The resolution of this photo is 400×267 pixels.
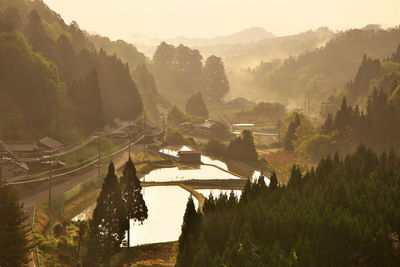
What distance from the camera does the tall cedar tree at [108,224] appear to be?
39562mm

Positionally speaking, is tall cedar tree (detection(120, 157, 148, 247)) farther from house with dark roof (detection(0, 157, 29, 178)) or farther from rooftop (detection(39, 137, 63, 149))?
rooftop (detection(39, 137, 63, 149))

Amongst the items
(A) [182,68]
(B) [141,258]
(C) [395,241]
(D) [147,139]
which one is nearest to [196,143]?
(D) [147,139]

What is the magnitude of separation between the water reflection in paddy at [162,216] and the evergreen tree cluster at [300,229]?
259 inches

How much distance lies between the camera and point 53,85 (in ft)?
264

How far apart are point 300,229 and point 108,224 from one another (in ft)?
52.2

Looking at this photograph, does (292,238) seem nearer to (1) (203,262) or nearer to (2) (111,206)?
(1) (203,262)

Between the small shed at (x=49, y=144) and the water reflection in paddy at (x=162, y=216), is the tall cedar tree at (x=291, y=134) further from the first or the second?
the small shed at (x=49, y=144)

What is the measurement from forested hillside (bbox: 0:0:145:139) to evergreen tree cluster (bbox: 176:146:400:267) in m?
41.0

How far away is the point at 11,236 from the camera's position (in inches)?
1334

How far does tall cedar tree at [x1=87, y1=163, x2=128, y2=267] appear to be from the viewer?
39562 mm

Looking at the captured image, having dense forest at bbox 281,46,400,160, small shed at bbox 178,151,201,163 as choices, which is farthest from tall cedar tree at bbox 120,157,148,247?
dense forest at bbox 281,46,400,160

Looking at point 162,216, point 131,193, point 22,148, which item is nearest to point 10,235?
point 131,193

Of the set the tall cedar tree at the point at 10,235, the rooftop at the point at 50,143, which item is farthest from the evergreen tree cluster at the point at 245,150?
the tall cedar tree at the point at 10,235

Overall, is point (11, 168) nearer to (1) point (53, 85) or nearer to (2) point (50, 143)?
(2) point (50, 143)
